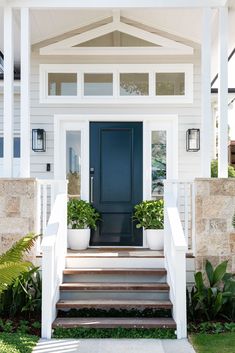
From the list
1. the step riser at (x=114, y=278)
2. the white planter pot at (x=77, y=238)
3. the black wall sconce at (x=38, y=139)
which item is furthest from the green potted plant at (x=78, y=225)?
the black wall sconce at (x=38, y=139)

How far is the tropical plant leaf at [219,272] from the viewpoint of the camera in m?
5.44

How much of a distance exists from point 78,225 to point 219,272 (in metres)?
2.10

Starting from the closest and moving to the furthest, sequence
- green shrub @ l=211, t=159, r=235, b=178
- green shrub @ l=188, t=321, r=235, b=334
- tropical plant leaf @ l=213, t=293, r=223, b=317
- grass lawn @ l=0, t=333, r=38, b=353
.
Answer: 1. grass lawn @ l=0, t=333, r=38, b=353
2. green shrub @ l=188, t=321, r=235, b=334
3. tropical plant leaf @ l=213, t=293, r=223, b=317
4. green shrub @ l=211, t=159, r=235, b=178

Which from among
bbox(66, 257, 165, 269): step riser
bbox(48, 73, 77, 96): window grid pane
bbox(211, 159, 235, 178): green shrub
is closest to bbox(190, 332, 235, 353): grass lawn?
bbox(66, 257, 165, 269): step riser

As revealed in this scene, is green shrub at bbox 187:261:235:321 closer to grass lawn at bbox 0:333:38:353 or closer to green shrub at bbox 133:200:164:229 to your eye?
green shrub at bbox 133:200:164:229

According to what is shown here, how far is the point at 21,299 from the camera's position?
5.34 m

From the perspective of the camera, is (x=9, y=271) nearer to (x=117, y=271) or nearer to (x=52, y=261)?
(x=52, y=261)

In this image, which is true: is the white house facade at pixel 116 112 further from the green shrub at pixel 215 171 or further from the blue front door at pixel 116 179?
the green shrub at pixel 215 171

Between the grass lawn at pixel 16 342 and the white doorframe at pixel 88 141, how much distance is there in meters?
Result: 2.72

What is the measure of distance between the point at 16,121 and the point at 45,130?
0.63m

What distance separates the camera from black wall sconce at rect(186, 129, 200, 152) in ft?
23.2

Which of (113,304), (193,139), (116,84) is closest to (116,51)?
(116,84)

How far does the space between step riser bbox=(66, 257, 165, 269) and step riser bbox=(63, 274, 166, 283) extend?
0.55 ft

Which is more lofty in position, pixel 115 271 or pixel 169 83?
pixel 169 83
